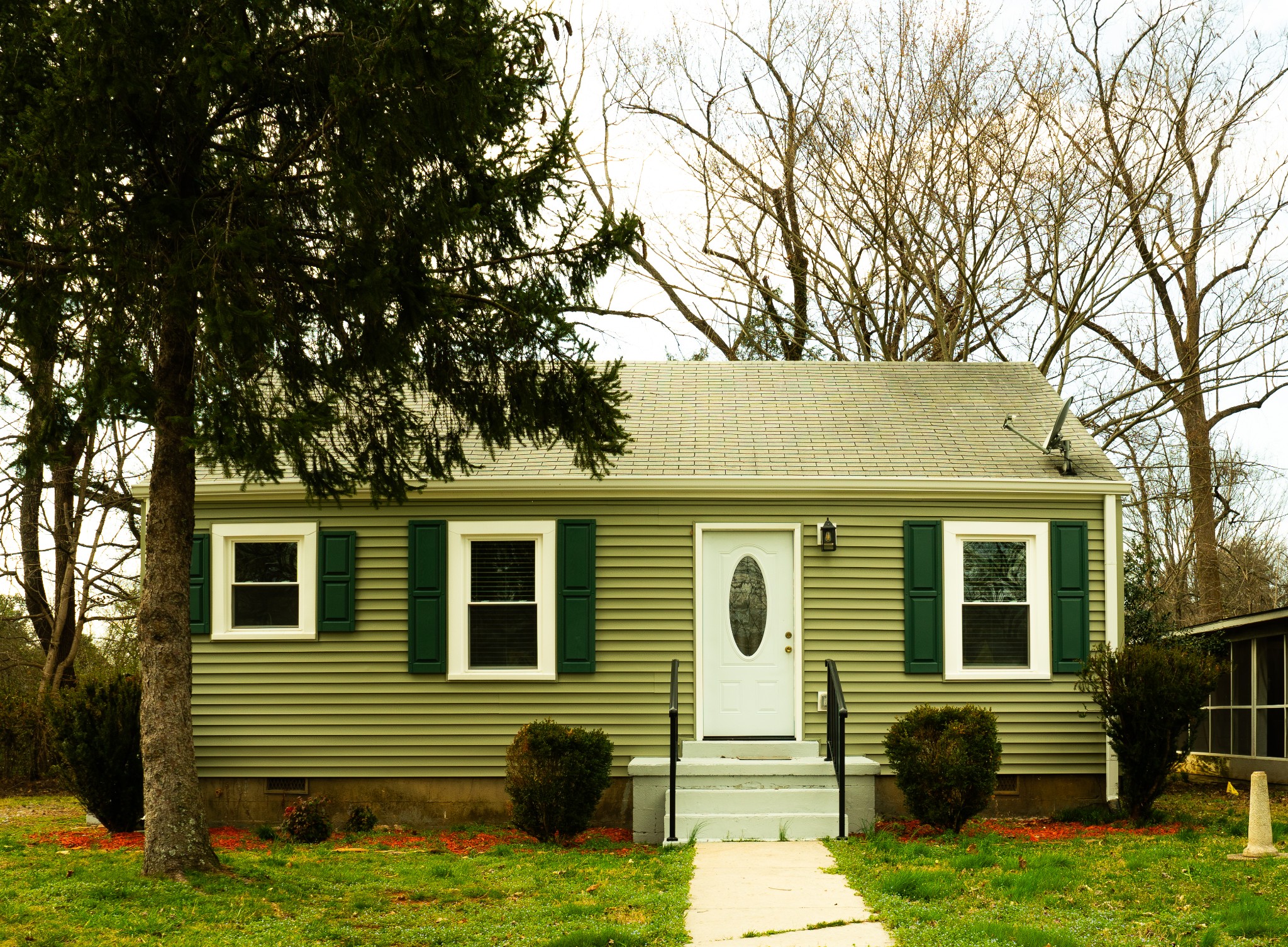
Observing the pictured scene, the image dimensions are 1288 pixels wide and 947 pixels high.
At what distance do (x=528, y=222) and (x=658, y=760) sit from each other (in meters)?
4.56

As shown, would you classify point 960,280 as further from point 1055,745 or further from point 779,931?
point 779,931

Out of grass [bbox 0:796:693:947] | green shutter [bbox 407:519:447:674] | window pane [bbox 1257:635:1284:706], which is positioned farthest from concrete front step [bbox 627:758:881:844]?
window pane [bbox 1257:635:1284:706]

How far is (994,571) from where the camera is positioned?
35.7ft

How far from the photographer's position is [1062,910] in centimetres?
634

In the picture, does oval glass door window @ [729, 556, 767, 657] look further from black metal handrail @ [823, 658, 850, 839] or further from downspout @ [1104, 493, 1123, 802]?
downspout @ [1104, 493, 1123, 802]

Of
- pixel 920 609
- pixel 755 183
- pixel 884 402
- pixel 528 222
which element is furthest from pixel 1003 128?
pixel 528 222

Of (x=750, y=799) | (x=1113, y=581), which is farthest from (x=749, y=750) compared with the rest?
(x=1113, y=581)

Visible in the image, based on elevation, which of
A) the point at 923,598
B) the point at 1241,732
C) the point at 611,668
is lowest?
the point at 1241,732

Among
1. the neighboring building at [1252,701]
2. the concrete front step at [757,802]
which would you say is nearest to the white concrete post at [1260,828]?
the concrete front step at [757,802]

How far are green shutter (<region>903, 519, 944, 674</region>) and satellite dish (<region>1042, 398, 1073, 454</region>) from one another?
1.41m

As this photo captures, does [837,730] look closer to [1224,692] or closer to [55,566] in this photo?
[1224,692]

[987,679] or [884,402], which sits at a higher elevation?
[884,402]

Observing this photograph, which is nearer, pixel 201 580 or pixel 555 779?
pixel 555 779

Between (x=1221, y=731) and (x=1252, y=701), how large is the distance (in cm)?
124
